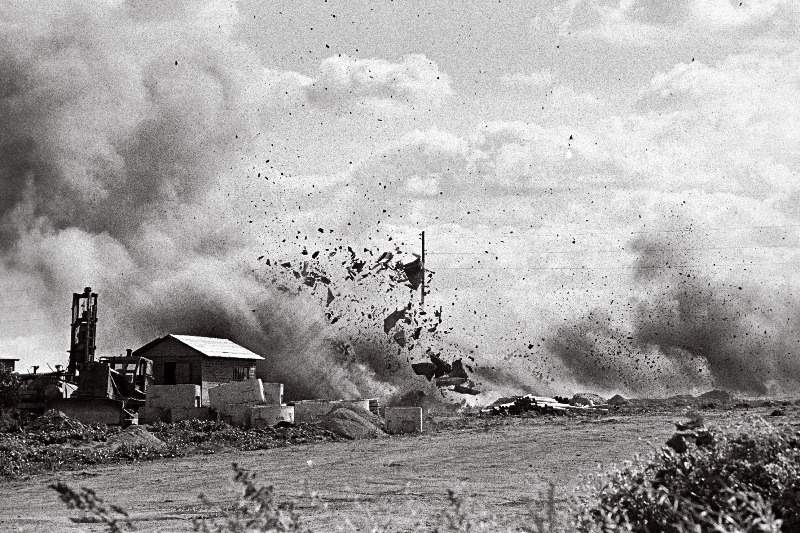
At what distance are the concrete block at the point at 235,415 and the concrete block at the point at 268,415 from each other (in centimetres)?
45

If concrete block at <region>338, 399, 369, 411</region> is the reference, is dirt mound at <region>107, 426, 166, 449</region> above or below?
below

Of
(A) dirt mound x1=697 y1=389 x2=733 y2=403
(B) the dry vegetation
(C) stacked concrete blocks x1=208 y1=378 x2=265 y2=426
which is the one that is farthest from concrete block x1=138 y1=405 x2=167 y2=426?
(A) dirt mound x1=697 y1=389 x2=733 y2=403

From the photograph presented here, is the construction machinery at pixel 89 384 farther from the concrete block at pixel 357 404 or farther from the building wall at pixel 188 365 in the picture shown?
the concrete block at pixel 357 404

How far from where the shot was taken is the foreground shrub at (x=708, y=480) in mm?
8797

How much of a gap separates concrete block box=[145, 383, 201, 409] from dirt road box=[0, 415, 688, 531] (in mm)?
9959

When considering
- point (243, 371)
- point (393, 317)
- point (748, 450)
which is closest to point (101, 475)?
point (748, 450)

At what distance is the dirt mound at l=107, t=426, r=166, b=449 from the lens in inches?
1298

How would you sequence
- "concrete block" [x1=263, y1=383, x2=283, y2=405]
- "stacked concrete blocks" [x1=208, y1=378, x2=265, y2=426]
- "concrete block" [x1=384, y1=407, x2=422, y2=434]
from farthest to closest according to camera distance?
"concrete block" [x1=263, y1=383, x2=283, y2=405] < "stacked concrete blocks" [x1=208, y1=378, x2=265, y2=426] < "concrete block" [x1=384, y1=407, x2=422, y2=434]

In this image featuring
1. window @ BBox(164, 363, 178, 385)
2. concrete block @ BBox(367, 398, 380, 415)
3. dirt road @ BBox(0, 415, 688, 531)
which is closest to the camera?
dirt road @ BBox(0, 415, 688, 531)

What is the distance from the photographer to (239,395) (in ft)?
139

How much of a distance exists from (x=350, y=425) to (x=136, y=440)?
359 inches

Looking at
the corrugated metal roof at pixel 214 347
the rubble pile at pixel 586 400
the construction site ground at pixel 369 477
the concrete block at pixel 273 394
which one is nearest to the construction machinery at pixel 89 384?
the corrugated metal roof at pixel 214 347

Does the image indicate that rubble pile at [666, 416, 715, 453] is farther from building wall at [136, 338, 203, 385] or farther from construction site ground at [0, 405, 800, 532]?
building wall at [136, 338, 203, 385]

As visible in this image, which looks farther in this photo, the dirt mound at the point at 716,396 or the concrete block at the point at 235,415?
the dirt mound at the point at 716,396
